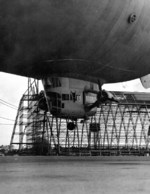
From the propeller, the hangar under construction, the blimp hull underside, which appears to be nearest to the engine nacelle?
the propeller

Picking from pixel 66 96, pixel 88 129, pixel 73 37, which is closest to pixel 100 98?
pixel 66 96

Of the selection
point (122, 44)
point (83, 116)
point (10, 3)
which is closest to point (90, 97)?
point (83, 116)

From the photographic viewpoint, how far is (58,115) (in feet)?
71.1

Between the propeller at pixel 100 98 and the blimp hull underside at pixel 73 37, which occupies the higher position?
the blimp hull underside at pixel 73 37

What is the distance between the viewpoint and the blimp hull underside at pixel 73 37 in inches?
625

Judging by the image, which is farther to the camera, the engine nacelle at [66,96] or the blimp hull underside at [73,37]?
the engine nacelle at [66,96]

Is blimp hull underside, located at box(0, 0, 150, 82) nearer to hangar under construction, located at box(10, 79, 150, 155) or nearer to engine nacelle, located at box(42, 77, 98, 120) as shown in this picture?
engine nacelle, located at box(42, 77, 98, 120)

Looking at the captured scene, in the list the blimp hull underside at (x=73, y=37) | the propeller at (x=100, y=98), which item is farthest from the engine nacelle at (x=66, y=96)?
the blimp hull underside at (x=73, y=37)

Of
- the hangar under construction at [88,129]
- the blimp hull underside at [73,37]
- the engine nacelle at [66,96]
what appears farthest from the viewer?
Answer: the hangar under construction at [88,129]

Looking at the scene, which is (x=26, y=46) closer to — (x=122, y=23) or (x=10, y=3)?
(x=10, y=3)

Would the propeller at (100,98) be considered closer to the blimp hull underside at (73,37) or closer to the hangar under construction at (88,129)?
the blimp hull underside at (73,37)

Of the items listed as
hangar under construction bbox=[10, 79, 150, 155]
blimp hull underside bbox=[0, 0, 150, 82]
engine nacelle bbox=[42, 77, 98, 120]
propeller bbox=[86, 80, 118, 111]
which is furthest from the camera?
hangar under construction bbox=[10, 79, 150, 155]

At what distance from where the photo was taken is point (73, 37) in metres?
17.1

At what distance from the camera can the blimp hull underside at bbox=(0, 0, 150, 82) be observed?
1588 centimetres
